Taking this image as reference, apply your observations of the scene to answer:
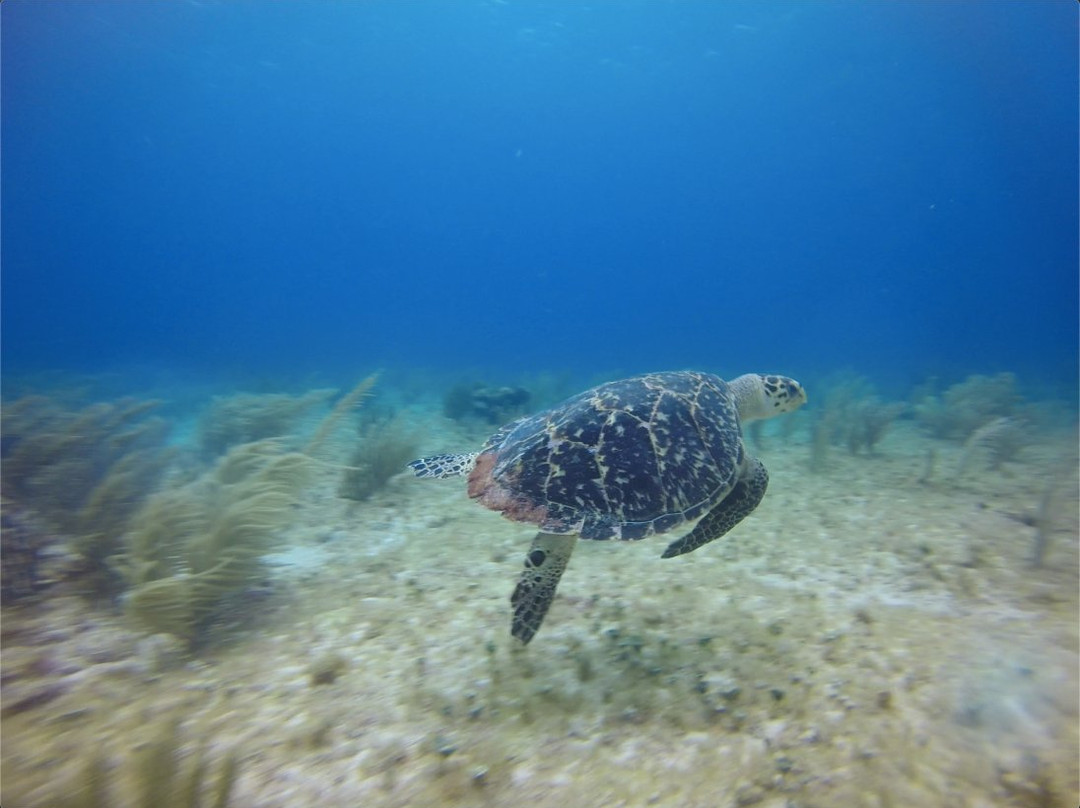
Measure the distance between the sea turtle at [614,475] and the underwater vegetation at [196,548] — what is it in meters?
1.55

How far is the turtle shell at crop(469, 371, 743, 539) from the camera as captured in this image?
3244 mm

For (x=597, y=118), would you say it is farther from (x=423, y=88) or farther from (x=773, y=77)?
(x=773, y=77)

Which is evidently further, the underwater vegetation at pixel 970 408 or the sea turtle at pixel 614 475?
the underwater vegetation at pixel 970 408

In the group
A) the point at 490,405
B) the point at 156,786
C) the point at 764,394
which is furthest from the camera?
the point at 490,405

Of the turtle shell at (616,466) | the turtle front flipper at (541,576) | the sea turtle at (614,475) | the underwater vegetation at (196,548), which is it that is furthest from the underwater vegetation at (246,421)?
the turtle front flipper at (541,576)

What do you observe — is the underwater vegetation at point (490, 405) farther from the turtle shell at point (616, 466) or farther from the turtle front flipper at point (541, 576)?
the turtle front flipper at point (541, 576)

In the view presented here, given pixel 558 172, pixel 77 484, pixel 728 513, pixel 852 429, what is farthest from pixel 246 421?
pixel 558 172

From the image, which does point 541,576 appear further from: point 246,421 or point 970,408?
point 970,408

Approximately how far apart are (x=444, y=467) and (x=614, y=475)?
1.88 meters

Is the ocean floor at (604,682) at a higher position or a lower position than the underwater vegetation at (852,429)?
lower

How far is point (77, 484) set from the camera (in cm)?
494

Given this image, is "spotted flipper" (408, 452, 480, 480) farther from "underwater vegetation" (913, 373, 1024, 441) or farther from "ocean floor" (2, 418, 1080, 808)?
"underwater vegetation" (913, 373, 1024, 441)

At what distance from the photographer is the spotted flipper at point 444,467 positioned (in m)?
4.33

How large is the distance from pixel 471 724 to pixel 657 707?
3.76 ft
